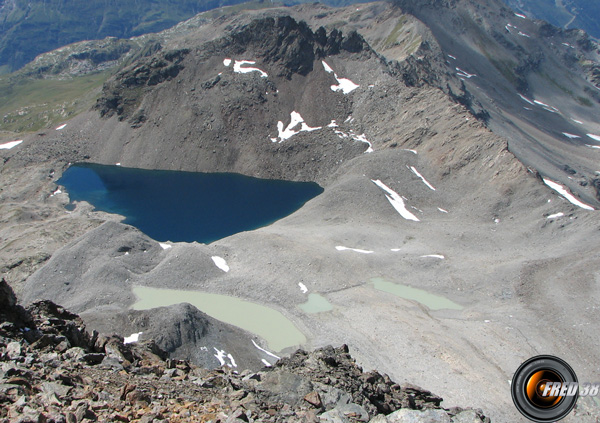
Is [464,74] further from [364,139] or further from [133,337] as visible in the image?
[133,337]

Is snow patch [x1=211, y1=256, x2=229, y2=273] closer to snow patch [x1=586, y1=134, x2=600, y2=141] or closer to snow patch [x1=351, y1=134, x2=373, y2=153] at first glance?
snow patch [x1=351, y1=134, x2=373, y2=153]

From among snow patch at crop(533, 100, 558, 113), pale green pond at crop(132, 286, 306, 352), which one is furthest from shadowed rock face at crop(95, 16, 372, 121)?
pale green pond at crop(132, 286, 306, 352)

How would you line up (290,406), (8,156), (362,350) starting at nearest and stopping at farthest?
(290,406), (362,350), (8,156)

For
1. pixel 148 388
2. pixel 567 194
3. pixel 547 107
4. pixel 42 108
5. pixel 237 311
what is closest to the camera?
pixel 148 388

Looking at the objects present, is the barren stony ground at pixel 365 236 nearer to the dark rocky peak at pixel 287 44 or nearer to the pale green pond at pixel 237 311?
the pale green pond at pixel 237 311

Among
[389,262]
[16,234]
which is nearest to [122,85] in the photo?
[16,234]

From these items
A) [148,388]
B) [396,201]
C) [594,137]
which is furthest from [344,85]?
[148,388]

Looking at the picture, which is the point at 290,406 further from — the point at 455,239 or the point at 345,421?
the point at 455,239
